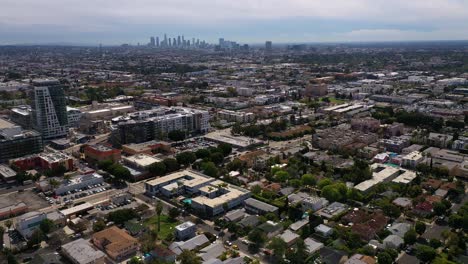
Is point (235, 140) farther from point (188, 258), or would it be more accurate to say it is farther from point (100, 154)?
point (188, 258)

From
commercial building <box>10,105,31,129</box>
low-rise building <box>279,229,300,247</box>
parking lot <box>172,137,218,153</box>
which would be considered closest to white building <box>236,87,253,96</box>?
parking lot <box>172,137,218,153</box>

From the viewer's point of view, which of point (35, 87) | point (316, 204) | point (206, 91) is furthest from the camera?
point (206, 91)

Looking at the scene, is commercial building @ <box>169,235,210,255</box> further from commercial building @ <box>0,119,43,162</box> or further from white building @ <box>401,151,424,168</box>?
commercial building @ <box>0,119,43,162</box>

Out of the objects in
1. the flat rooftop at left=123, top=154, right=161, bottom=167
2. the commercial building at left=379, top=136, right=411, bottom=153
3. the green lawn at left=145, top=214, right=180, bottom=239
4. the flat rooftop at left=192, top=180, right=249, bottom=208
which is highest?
the commercial building at left=379, top=136, right=411, bottom=153

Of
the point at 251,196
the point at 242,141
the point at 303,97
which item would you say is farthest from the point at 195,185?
the point at 303,97

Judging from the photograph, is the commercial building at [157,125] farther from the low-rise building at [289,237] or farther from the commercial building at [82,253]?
the low-rise building at [289,237]

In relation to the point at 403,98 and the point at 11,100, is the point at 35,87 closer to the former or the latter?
the point at 11,100

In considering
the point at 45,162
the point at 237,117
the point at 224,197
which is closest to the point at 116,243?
the point at 224,197
